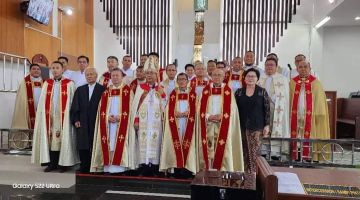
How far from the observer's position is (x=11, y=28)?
6.53 metres

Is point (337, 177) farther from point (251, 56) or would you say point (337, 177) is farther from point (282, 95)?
point (251, 56)

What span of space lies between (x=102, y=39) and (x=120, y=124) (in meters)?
7.39

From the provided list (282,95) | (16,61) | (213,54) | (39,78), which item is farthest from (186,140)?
(213,54)

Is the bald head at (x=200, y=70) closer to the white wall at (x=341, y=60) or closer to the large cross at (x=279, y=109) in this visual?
the large cross at (x=279, y=109)

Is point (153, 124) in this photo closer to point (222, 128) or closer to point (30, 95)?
point (222, 128)

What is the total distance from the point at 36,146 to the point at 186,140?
2.03m

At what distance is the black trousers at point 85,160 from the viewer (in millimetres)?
4289

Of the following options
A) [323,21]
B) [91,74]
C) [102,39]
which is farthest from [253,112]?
[102,39]

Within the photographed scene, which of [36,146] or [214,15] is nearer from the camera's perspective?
[36,146]

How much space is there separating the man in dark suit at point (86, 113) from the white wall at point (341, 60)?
24.2 feet

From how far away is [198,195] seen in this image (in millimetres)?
1800

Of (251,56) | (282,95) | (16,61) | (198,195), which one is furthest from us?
(16,61)

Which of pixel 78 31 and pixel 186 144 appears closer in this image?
pixel 186 144

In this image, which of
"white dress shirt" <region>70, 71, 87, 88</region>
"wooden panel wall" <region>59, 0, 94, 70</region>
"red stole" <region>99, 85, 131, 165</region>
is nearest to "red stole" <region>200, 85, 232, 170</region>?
"red stole" <region>99, 85, 131, 165</region>
